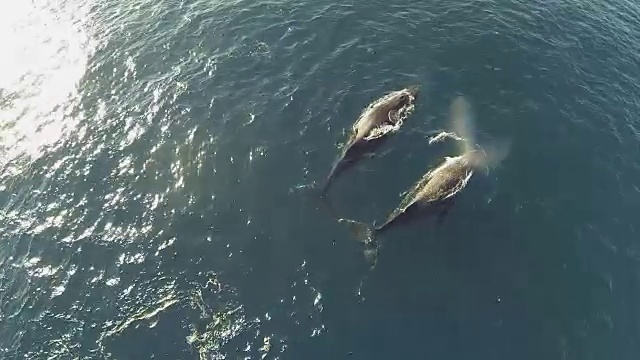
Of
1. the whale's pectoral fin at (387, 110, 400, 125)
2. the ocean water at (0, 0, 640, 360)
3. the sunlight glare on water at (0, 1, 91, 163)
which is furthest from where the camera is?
the sunlight glare on water at (0, 1, 91, 163)

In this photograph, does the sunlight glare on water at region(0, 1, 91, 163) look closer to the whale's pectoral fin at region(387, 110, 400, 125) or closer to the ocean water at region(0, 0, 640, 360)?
the ocean water at region(0, 0, 640, 360)

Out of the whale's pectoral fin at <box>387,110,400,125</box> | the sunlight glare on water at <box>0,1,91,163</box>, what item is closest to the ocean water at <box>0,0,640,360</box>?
the sunlight glare on water at <box>0,1,91,163</box>

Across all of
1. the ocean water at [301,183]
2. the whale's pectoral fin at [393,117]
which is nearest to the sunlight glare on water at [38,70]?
the ocean water at [301,183]

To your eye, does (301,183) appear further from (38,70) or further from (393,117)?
(38,70)

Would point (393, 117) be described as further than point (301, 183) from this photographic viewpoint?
Yes

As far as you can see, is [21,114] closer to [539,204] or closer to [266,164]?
[266,164]

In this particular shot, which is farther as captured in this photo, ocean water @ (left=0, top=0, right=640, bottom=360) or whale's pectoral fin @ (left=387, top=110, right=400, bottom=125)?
whale's pectoral fin @ (left=387, top=110, right=400, bottom=125)

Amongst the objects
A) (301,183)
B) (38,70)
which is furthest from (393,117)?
(38,70)

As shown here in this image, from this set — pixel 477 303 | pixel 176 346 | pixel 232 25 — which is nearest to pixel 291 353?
pixel 176 346
